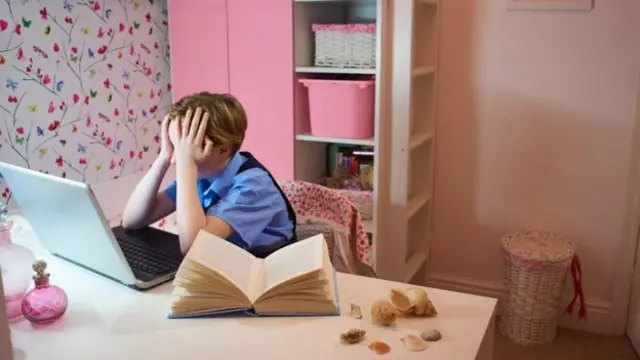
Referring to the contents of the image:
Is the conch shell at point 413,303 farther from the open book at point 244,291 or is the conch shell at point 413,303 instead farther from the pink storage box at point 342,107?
the pink storage box at point 342,107

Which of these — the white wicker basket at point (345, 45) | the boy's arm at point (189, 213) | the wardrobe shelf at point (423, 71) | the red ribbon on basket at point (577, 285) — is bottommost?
the red ribbon on basket at point (577, 285)

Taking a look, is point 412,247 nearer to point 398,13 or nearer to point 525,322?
point 525,322

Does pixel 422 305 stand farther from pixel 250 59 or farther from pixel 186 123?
pixel 250 59

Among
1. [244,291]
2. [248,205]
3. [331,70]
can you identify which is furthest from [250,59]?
[244,291]

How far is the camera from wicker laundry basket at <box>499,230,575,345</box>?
104 inches

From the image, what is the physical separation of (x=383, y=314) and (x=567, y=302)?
1.92 metres

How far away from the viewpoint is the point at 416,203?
2830 millimetres

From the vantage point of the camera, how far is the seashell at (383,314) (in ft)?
4.19

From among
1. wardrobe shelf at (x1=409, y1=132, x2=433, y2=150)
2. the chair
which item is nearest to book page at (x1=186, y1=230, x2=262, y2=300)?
the chair

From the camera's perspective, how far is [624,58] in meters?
2.62

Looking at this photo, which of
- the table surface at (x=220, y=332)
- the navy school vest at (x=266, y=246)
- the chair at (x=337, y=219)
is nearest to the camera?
the table surface at (x=220, y=332)

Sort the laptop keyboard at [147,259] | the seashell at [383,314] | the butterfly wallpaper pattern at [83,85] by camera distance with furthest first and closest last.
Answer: the butterfly wallpaper pattern at [83,85] < the laptop keyboard at [147,259] < the seashell at [383,314]

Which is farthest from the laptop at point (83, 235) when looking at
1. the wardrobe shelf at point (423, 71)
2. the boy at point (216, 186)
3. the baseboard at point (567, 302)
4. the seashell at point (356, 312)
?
the baseboard at point (567, 302)

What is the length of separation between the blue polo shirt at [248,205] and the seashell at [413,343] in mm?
516
